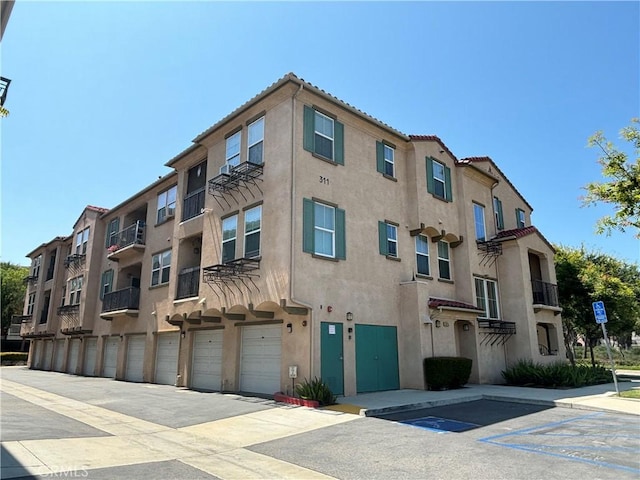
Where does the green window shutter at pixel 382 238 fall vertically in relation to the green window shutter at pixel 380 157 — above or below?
below

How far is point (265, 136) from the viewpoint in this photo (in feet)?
50.8

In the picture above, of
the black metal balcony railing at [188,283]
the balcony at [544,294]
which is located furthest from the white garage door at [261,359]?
the balcony at [544,294]

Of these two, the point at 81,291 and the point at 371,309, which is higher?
the point at 81,291

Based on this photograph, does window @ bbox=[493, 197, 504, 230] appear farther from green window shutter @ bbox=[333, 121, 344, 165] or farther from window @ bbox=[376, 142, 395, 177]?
green window shutter @ bbox=[333, 121, 344, 165]

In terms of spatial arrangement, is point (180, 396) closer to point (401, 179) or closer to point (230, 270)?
point (230, 270)

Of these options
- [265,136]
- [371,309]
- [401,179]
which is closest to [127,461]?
[371,309]

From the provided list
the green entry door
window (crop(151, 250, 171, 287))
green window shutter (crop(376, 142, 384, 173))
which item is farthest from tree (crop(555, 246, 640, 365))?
window (crop(151, 250, 171, 287))

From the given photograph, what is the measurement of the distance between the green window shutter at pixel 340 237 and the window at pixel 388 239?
6.45 feet

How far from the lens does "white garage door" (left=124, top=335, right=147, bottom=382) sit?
871 inches

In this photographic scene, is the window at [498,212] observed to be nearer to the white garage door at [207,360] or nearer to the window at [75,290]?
the white garage door at [207,360]

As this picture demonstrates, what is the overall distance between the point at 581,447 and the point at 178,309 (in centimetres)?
1476

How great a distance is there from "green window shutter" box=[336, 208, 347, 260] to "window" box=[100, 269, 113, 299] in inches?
673

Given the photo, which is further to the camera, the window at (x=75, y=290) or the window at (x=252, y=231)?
the window at (x=75, y=290)

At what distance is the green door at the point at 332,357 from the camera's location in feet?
44.0
